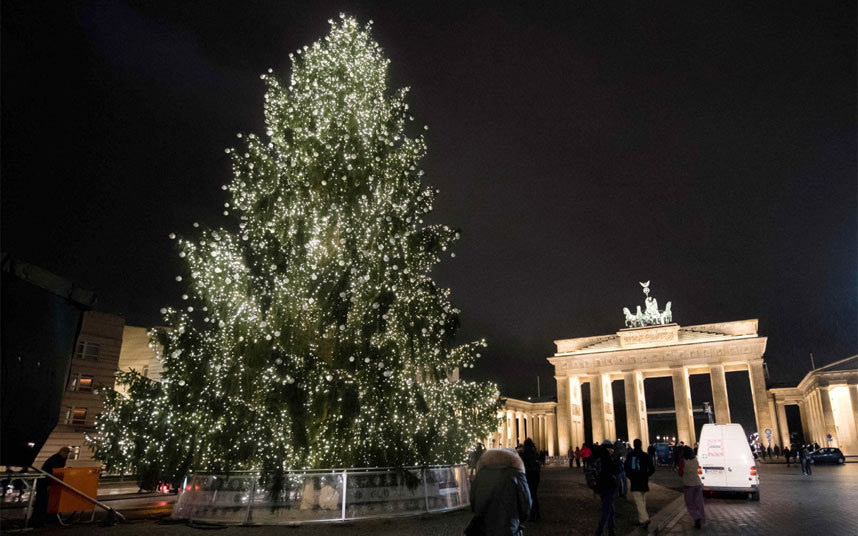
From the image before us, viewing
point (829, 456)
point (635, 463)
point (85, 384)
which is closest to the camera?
point (635, 463)

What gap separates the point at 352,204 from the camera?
42.5 ft

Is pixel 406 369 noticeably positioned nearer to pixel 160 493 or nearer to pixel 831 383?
pixel 160 493

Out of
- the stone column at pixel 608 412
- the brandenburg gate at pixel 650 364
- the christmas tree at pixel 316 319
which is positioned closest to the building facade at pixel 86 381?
the christmas tree at pixel 316 319

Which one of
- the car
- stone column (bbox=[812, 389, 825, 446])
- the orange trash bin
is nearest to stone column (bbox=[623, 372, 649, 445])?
stone column (bbox=[812, 389, 825, 446])

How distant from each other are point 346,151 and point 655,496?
51.5ft

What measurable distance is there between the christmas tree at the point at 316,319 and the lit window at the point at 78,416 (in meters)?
31.0

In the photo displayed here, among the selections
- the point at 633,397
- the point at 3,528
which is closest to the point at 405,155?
the point at 3,528

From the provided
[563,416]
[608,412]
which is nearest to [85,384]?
[563,416]

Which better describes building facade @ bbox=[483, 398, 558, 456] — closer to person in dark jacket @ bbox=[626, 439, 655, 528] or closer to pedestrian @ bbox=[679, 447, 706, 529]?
pedestrian @ bbox=[679, 447, 706, 529]

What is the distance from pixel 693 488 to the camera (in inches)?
460

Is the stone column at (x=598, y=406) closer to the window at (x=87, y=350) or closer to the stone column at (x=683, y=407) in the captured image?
the stone column at (x=683, y=407)

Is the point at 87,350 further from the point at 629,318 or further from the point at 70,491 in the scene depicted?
the point at 629,318

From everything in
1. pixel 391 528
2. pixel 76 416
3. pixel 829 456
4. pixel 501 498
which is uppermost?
pixel 76 416

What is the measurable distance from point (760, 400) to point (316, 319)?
63.2 metres
